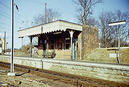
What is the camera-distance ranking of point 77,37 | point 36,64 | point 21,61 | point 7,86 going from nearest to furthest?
point 7,86
point 36,64
point 21,61
point 77,37

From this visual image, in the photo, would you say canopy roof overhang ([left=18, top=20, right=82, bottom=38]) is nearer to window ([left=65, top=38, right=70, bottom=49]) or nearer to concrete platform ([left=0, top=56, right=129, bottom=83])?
window ([left=65, top=38, right=70, bottom=49])

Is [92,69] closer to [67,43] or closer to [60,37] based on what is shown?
[67,43]

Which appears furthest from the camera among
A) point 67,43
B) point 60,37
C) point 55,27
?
point 60,37

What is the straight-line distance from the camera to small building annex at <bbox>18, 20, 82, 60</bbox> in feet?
42.7

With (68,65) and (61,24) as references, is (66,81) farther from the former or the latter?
(61,24)

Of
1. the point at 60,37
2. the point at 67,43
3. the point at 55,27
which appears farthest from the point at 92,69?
the point at 60,37

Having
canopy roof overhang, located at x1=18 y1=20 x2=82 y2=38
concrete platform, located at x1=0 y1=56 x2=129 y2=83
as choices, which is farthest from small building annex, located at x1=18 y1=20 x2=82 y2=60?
concrete platform, located at x1=0 y1=56 x2=129 y2=83

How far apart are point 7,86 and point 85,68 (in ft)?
16.5

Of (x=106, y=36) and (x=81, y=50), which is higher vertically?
(x=106, y=36)

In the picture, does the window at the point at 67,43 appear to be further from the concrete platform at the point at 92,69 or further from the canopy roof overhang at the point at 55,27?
the concrete platform at the point at 92,69

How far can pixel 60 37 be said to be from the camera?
58.3ft

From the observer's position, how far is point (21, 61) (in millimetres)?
14273

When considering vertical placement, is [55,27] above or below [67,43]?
above

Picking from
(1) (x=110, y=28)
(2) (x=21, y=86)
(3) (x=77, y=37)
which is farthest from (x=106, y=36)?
(2) (x=21, y=86)
